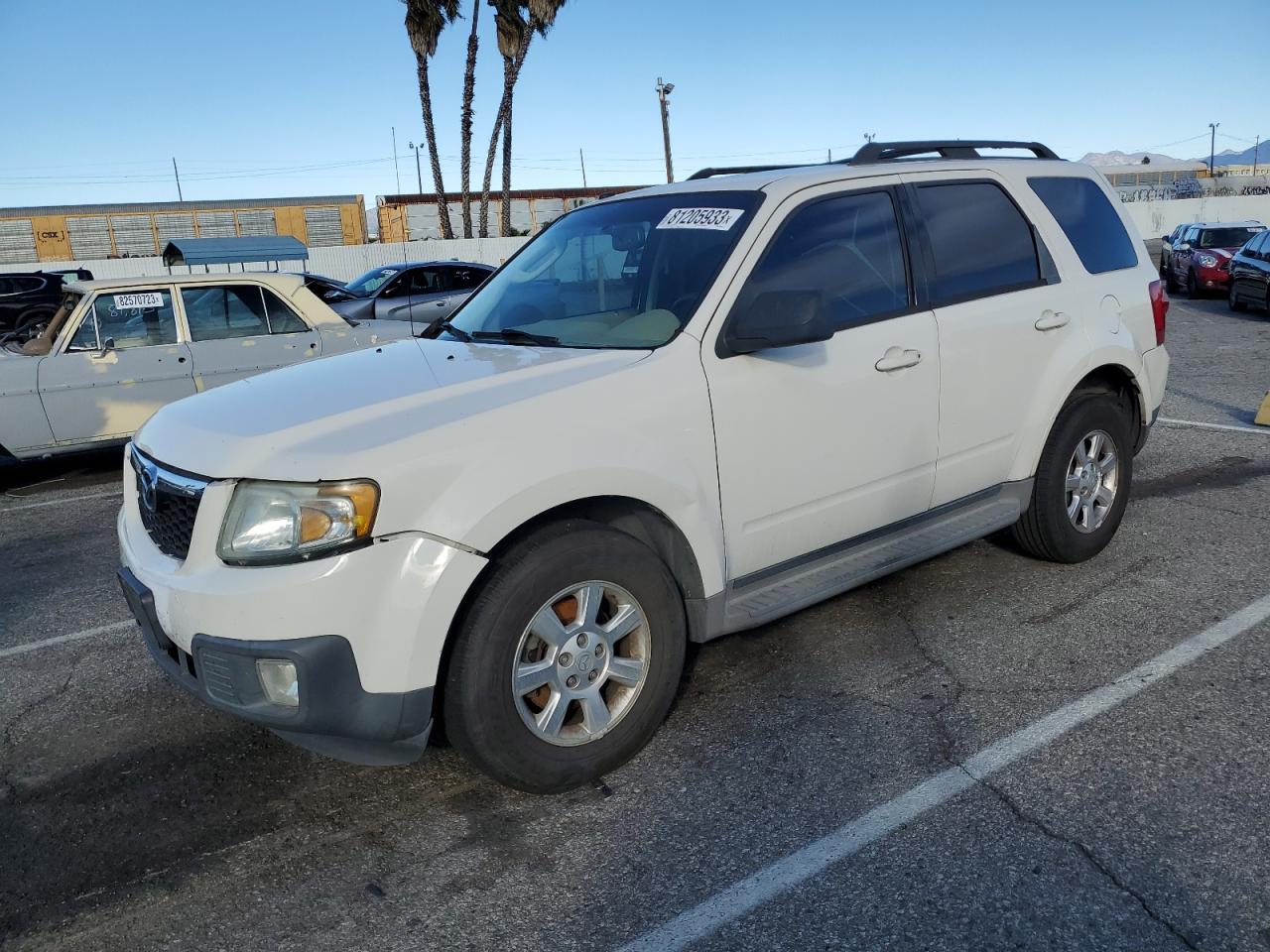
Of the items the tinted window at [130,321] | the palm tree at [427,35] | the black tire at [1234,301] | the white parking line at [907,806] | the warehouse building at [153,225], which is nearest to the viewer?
the white parking line at [907,806]

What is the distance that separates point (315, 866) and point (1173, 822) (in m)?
2.41

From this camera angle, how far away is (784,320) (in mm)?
3303

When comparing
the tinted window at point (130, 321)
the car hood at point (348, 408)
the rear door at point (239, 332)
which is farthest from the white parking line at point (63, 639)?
the tinted window at point (130, 321)

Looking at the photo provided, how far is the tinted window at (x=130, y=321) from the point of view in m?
8.24

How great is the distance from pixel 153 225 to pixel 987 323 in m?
44.7

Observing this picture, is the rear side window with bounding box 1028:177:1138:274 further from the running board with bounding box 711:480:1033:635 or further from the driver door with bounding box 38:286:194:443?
the driver door with bounding box 38:286:194:443

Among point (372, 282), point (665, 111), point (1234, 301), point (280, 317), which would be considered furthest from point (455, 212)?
point (280, 317)

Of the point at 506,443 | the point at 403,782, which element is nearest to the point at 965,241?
the point at 506,443

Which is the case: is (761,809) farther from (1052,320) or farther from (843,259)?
(1052,320)

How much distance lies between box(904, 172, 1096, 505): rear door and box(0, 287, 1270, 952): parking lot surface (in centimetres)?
76

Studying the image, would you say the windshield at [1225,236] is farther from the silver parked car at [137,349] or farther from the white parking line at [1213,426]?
the silver parked car at [137,349]

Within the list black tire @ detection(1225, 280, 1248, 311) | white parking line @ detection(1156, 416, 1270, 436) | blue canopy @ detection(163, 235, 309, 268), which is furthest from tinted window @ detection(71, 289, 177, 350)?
black tire @ detection(1225, 280, 1248, 311)

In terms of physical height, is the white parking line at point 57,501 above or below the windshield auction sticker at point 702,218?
below

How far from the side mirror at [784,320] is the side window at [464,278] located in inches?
532
